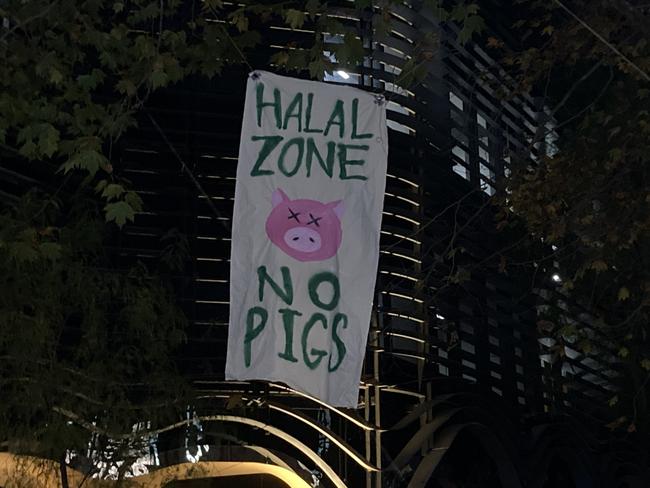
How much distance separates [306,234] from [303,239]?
35 millimetres

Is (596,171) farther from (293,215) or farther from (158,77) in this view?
(293,215)

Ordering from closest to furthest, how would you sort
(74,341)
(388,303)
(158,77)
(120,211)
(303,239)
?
(303,239), (120,211), (158,77), (74,341), (388,303)

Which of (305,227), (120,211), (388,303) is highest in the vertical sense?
(388,303)

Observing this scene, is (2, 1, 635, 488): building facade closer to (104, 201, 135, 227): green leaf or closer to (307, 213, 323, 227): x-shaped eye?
(104, 201, 135, 227): green leaf

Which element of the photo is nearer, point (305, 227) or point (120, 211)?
point (305, 227)

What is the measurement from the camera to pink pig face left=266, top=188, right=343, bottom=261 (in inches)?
183

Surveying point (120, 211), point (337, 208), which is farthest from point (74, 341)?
point (337, 208)

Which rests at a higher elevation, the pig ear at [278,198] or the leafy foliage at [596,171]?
the leafy foliage at [596,171]

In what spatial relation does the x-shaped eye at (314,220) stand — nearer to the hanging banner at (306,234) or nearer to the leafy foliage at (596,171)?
the hanging banner at (306,234)

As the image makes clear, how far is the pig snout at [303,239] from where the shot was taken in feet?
15.2

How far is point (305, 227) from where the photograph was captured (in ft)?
15.4

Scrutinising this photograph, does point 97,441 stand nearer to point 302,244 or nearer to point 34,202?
point 34,202

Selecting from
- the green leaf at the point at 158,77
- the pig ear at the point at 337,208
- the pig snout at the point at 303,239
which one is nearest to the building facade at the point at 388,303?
the green leaf at the point at 158,77

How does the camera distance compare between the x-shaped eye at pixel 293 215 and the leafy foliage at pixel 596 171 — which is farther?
the leafy foliage at pixel 596 171
